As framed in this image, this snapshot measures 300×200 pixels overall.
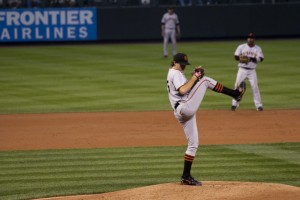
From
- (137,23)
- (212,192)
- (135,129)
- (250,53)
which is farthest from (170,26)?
(212,192)

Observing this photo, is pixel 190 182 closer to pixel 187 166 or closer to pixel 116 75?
pixel 187 166

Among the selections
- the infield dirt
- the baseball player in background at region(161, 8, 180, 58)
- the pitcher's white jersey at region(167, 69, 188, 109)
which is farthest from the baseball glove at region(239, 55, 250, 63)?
the baseball player in background at region(161, 8, 180, 58)

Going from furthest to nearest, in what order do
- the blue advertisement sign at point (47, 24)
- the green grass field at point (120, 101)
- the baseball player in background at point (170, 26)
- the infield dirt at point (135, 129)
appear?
the blue advertisement sign at point (47, 24) < the baseball player in background at point (170, 26) < the infield dirt at point (135, 129) < the green grass field at point (120, 101)

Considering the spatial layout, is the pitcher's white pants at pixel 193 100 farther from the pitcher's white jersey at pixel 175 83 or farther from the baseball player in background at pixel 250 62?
the baseball player in background at pixel 250 62

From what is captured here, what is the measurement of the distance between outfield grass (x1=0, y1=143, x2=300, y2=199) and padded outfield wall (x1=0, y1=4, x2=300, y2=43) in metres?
21.8

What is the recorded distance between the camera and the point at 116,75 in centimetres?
2775

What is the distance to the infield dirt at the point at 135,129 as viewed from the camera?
16.8 meters

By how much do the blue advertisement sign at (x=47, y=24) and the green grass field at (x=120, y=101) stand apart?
580mm

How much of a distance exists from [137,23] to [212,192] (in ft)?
89.3

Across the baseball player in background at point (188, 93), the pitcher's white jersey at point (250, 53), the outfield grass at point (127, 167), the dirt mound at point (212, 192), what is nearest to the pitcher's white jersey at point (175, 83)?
the baseball player in background at point (188, 93)

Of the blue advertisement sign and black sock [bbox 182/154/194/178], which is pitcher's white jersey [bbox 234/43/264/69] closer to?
black sock [bbox 182/154/194/178]

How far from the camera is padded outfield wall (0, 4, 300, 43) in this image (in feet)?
121

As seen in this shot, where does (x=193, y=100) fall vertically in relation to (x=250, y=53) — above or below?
above

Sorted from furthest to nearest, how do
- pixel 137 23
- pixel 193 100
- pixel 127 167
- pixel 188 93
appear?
pixel 137 23
pixel 127 167
pixel 188 93
pixel 193 100
